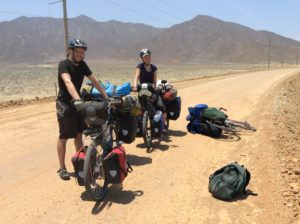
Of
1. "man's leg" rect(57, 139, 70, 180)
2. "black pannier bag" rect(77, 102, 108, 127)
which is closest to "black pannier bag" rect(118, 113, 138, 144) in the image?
"man's leg" rect(57, 139, 70, 180)

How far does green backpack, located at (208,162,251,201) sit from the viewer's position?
5.75 meters

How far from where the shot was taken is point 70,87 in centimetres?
583

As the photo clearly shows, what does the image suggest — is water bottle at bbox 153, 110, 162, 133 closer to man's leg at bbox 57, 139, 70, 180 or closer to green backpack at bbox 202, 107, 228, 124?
green backpack at bbox 202, 107, 228, 124

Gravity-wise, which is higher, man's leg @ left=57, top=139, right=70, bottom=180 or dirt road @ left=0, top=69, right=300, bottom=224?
man's leg @ left=57, top=139, right=70, bottom=180

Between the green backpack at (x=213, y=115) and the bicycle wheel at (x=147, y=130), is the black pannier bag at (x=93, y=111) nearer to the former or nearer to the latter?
the bicycle wheel at (x=147, y=130)

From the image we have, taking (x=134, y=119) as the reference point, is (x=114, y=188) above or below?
below

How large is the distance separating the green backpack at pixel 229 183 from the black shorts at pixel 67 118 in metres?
2.20

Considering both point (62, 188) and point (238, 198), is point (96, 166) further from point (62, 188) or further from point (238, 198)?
point (238, 198)

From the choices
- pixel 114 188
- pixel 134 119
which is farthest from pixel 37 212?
pixel 134 119

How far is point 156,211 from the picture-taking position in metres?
5.40

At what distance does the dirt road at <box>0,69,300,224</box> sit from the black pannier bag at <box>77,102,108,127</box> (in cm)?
112

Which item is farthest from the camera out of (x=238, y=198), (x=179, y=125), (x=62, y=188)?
(x=179, y=125)

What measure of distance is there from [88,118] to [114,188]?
4.29 ft

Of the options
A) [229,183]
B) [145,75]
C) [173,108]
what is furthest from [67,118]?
[173,108]
